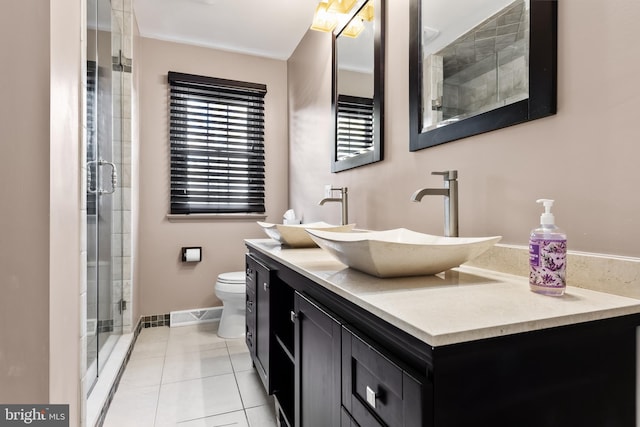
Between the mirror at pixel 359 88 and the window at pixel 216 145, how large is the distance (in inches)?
45.1

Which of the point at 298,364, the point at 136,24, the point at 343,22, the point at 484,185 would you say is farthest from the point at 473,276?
the point at 136,24

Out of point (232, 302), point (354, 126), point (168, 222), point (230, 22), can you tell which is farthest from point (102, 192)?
point (230, 22)

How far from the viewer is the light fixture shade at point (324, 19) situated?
6.55 ft

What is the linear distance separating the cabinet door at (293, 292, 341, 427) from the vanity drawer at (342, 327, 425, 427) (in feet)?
0.19

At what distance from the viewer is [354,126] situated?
6.42ft

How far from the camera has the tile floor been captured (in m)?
1.61

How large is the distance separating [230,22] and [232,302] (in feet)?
7.04

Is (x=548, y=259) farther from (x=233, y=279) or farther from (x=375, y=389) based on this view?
(x=233, y=279)

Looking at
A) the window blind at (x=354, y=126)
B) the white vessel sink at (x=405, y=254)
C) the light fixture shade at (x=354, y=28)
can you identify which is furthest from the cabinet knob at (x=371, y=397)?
the light fixture shade at (x=354, y=28)

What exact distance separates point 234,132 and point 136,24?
3.47 ft

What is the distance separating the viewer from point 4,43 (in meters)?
0.96

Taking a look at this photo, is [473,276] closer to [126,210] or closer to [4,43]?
[4,43]

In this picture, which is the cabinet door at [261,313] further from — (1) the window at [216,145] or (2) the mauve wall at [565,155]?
(1) the window at [216,145]

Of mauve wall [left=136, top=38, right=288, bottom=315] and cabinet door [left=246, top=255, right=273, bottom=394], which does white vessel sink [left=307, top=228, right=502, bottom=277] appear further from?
mauve wall [left=136, top=38, right=288, bottom=315]
